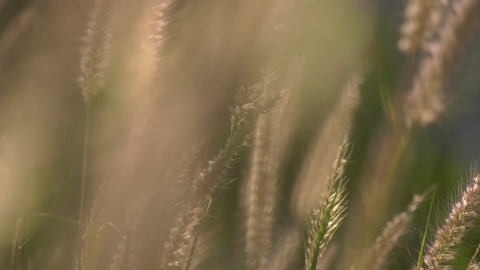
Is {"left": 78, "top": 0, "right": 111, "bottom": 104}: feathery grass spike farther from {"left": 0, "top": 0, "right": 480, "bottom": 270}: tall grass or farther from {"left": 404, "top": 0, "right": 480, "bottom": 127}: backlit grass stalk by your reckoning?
{"left": 404, "top": 0, "right": 480, "bottom": 127}: backlit grass stalk

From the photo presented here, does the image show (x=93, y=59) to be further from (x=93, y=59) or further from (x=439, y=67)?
(x=439, y=67)

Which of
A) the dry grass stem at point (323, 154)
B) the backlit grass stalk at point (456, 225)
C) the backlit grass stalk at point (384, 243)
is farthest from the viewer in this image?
the dry grass stem at point (323, 154)

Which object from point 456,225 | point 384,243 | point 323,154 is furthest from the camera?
point 323,154

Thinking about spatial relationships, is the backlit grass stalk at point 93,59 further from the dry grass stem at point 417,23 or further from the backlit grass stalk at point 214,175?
the dry grass stem at point 417,23

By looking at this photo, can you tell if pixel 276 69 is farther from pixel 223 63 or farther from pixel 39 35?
pixel 39 35

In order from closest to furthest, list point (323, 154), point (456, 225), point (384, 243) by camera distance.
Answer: point (456, 225) → point (384, 243) → point (323, 154)

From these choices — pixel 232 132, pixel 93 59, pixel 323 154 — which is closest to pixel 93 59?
pixel 93 59

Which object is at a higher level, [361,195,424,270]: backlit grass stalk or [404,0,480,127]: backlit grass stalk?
[404,0,480,127]: backlit grass stalk

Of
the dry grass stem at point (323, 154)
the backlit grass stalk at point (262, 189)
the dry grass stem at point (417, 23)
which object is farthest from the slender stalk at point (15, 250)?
the dry grass stem at point (417, 23)

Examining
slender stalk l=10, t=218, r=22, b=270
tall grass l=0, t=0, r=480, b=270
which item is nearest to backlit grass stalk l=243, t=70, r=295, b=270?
tall grass l=0, t=0, r=480, b=270

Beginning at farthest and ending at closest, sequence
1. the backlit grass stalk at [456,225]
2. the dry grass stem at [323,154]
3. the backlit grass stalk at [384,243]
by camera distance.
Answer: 1. the dry grass stem at [323,154]
2. the backlit grass stalk at [384,243]
3. the backlit grass stalk at [456,225]

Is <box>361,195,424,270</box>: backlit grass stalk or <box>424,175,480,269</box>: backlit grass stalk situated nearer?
<box>424,175,480,269</box>: backlit grass stalk
